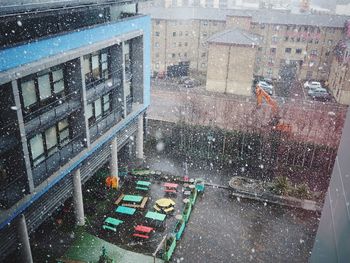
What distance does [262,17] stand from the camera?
47906 millimetres

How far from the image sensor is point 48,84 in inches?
598

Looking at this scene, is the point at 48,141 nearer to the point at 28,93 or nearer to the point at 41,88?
the point at 41,88

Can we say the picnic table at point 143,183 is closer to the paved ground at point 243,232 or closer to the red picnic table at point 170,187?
the red picnic table at point 170,187

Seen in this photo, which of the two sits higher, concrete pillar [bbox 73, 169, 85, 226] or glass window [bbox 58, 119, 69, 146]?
glass window [bbox 58, 119, 69, 146]

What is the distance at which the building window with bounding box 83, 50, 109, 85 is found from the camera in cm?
1823

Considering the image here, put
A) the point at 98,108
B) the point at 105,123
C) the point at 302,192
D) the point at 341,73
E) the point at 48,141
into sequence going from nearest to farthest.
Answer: the point at 48,141, the point at 105,123, the point at 98,108, the point at 302,192, the point at 341,73

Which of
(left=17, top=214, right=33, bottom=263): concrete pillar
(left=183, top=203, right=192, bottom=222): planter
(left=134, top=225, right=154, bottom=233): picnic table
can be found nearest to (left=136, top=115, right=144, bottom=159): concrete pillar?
(left=183, top=203, right=192, bottom=222): planter

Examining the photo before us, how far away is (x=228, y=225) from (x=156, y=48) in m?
35.7

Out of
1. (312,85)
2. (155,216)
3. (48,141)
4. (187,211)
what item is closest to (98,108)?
(48,141)

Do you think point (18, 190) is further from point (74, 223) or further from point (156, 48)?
point (156, 48)

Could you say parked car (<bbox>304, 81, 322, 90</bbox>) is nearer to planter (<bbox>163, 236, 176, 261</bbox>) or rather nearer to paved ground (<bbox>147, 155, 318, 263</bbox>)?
paved ground (<bbox>147, 155, 318, 263</bbox>)

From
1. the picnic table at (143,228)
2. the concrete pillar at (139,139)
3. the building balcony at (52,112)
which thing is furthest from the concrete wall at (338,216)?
the concrete pillar at (139,139)

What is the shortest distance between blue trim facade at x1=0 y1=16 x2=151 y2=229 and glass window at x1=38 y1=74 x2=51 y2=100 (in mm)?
1487

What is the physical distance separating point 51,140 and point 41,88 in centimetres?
286
